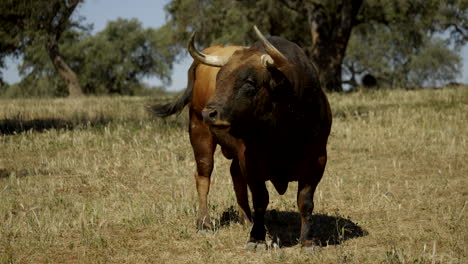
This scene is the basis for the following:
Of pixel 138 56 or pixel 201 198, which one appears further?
pixel 138 56

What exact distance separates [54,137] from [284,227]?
6973mm

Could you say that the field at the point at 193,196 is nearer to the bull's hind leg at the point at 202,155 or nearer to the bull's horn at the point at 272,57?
the bull's hind leg at the point at 202,155

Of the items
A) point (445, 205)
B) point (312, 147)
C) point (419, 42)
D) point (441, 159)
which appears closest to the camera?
point (312, 147)

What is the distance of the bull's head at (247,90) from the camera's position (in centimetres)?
483

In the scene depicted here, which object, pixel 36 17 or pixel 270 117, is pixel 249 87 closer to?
pixel 270 117

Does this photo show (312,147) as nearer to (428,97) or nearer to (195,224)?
(195,224)

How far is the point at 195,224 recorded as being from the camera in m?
6.89

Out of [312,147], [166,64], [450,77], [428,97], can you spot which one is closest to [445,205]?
[312,147]

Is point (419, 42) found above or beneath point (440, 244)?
above

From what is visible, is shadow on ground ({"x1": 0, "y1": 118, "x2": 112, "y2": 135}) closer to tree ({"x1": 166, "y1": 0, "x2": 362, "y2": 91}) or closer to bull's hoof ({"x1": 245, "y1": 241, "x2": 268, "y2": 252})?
bull's hoof ({"x1": 245, "y1": 241, "x2": 268, "y2": 252})

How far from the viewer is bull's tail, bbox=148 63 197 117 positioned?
7.41 meters

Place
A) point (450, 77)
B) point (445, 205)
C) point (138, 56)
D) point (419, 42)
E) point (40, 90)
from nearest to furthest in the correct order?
point (445, 205)
point (419, 42)
point (40, 90)
point (138, 56)
point (450, 77)

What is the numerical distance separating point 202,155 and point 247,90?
2.13m

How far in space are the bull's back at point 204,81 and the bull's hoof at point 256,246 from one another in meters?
1.74
